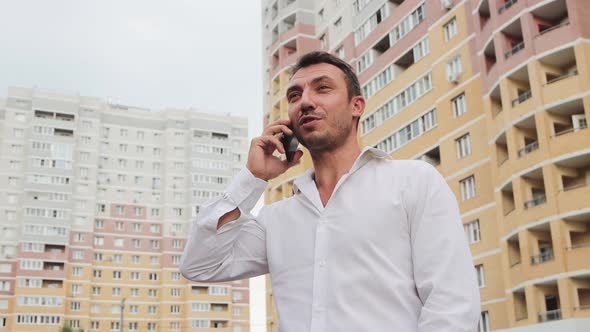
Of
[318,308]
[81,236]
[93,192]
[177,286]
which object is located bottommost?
[318,308]

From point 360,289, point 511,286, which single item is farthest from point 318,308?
point 511,286

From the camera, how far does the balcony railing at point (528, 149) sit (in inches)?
1168

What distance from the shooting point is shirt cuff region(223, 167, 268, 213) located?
11.3 feet

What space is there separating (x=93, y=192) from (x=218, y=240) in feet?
267

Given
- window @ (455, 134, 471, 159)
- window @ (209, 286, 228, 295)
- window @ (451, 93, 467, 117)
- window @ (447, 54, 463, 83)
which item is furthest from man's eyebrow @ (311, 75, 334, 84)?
window @ (209, 286, 228, 295)

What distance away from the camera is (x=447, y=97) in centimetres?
3678

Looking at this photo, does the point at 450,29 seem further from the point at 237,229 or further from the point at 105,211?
the point at 105,211

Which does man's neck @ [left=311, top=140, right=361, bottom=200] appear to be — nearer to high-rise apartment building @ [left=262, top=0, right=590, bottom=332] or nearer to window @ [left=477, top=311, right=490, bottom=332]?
high-rise apartment building @ [left=262, top=0, right=590, bottom=332]

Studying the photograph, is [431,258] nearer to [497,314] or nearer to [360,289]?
[360,289]

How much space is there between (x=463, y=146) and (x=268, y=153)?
32727 mm

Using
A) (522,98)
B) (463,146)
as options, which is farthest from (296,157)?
(463,146)

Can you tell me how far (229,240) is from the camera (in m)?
3.47

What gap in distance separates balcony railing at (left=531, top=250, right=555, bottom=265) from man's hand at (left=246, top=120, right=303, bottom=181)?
87.7ft

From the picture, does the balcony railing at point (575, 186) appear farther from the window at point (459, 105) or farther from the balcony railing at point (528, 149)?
the window at point (459, 105)
